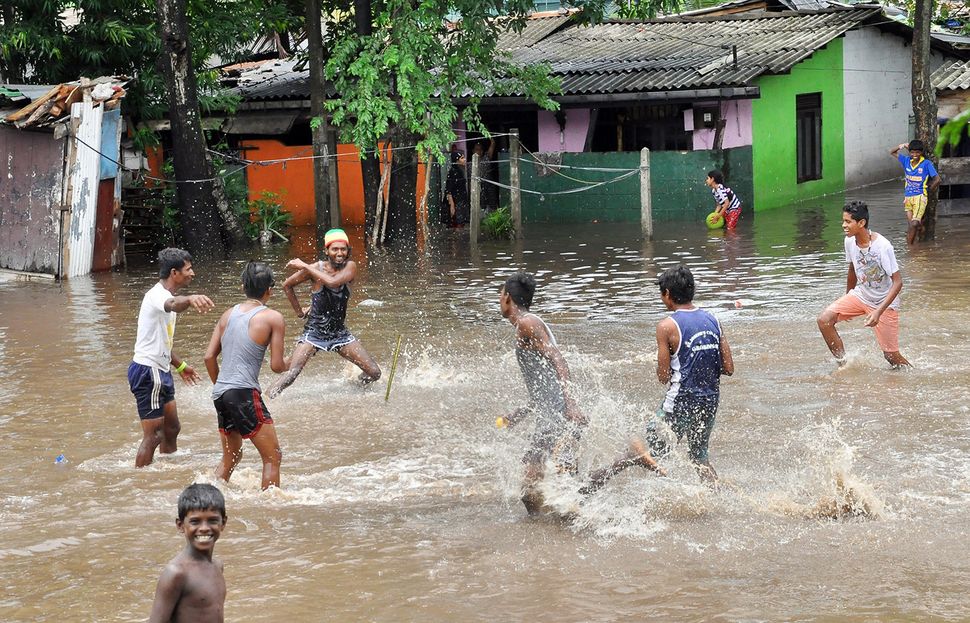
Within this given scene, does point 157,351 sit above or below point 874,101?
below

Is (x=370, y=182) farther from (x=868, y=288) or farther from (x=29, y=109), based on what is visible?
(x=868, y=288)

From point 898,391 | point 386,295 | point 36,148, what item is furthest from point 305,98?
point 898,391

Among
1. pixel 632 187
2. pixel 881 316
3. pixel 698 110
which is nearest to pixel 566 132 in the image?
pixel 632 187

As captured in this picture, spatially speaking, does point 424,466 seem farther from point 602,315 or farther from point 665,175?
point 665,175

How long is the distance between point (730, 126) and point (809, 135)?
3.37 m

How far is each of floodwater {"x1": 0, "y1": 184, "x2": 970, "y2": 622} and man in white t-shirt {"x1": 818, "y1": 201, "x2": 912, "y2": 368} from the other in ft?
1.06

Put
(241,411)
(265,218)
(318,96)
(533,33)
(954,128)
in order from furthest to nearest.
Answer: (533,33), (265,218), (318,96), (241,411), (954,128)

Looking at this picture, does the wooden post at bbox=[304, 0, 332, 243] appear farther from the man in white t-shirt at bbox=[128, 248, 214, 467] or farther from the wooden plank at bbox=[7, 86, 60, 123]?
the man in white t-shirt at bbox=[128, 248, 214, 467]

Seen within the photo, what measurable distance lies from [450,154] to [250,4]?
4.64 metres

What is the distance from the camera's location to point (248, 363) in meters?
7.21

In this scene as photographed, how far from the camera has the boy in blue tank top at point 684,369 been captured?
21.7ft

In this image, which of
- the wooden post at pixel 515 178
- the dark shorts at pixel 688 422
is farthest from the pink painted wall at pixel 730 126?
the dark shorts at pixel 688 422

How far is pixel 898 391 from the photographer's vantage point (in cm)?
970

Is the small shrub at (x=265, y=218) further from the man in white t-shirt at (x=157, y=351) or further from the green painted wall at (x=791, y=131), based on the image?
the man in white t-shirt at (x=157, y=351)
